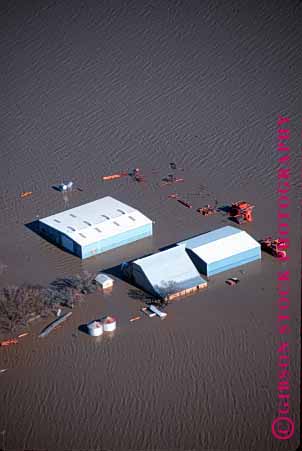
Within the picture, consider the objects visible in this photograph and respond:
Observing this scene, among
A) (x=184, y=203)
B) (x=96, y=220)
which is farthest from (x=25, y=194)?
(x=184, y=203)

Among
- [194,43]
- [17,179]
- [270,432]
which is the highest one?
[194,43]

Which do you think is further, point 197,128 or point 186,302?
point 197,128

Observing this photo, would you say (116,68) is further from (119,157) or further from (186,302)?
(186,302)

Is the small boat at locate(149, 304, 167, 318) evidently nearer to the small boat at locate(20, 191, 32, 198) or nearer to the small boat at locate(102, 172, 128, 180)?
the small boat at locate(102, 172, 128, 180)

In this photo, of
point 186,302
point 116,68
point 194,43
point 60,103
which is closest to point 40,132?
point 60,103

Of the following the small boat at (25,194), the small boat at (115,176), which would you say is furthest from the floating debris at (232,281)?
the small boat at (25,194)

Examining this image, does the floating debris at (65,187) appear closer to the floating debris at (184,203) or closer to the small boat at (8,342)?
the floating debris at (184,203)

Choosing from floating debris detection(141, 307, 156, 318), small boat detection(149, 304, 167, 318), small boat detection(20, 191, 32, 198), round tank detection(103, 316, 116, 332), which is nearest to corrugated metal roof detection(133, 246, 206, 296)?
small boat detection(149, 304, 167, 318)
